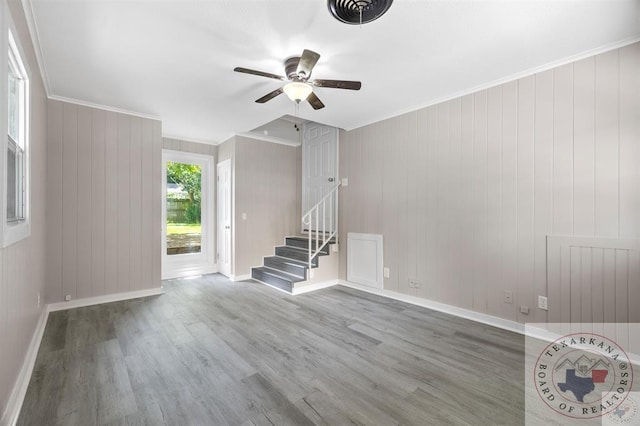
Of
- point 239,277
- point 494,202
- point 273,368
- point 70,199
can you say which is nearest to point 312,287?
point 239,277

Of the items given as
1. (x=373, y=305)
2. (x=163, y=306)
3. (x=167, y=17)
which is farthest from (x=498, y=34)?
(x=163, y=306)

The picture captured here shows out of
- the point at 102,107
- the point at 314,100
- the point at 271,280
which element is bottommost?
the point at 271,280

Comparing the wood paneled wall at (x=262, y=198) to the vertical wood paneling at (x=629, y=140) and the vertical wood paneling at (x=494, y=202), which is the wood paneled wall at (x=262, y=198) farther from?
the vertical wood paneling at (x=629, y=140)

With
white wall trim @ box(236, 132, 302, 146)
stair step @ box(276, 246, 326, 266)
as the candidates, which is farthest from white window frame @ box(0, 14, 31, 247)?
stair step @ box(276, 246, 326, 266)

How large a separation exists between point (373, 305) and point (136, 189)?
12.3ft

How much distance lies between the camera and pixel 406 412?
1720 millimetres

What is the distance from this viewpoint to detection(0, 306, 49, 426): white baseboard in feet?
5.21

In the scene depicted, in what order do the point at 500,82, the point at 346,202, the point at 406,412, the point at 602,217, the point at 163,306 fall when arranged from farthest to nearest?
the point at 346,202
the point at 163,306
the point at 500,82
the point at 602,217
the point at 406,412

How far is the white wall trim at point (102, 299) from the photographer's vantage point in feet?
11.4

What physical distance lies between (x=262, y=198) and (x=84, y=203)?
264cm

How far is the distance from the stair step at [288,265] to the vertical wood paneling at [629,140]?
3.58 m

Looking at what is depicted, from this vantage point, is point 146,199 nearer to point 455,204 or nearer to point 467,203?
point 455,204

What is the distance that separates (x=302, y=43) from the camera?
236cm

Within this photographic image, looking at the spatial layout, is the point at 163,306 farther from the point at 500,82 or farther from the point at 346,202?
the point at 500,82
